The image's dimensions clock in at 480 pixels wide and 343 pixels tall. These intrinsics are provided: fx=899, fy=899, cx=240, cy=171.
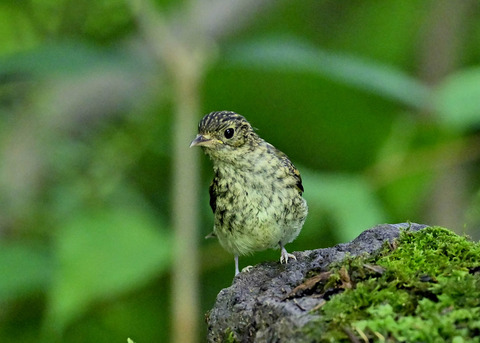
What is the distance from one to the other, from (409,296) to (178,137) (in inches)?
101

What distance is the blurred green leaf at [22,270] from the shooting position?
5902mm

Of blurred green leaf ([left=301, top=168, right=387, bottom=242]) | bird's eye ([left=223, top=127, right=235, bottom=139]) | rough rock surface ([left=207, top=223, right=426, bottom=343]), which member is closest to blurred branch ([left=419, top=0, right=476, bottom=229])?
blurred green leaf ([left=301, top=168, right=387, bottom=242])

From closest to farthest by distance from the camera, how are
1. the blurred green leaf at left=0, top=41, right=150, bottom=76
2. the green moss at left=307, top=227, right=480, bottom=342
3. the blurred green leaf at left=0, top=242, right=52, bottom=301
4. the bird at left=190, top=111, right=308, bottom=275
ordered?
the green moss at left=307, top=227, right=480, bottom=342 < the bird at left=190, top=111, right=308, bottom=275 < the blurred green leaf at left=0, top=41, right=150, bottom=76 < the blurred green leaf at left=0, top=242, right=52, bottom=301

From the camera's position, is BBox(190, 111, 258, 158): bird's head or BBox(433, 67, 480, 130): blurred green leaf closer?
BBox(190, 111, 258, 158): bird's head

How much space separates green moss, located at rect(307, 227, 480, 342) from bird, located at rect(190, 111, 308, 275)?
1.33 meters

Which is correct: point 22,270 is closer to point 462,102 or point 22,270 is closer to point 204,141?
point 204,141

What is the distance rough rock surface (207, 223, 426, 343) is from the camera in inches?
122

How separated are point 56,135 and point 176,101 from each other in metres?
2.09

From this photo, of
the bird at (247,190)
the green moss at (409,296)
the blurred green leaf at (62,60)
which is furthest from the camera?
the blurred green leaf at (62,60)

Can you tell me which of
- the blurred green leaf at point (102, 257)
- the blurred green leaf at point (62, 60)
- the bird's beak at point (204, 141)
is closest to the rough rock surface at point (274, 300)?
the bird's beak at point (204, 141)

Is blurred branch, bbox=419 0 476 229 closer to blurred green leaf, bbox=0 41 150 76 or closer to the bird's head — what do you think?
the bird's head

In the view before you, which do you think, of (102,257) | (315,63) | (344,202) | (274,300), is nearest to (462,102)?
(344,202)

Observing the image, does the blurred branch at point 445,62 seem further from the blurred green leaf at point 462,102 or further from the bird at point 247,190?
the bird at point 247,190

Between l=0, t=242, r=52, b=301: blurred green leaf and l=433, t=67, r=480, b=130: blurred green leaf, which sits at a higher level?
l=433, t=67, r=480, b=130: blurred green leaf
